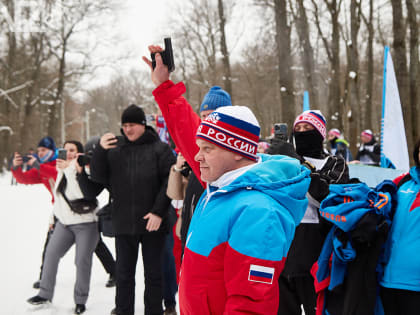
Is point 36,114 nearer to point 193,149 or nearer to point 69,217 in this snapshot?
point 69,217

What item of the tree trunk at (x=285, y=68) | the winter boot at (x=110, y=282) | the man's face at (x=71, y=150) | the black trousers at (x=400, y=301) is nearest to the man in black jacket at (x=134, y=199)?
the man's face at (x=71, y=150)

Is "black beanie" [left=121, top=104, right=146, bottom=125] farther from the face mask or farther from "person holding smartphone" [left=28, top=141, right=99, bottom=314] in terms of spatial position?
A: the face mask

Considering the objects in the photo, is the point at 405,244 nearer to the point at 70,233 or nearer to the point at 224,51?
the point at 70,233

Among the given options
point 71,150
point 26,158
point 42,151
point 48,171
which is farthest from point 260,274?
point 42,151

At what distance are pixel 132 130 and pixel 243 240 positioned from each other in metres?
2.67

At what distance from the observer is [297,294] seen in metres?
3.05

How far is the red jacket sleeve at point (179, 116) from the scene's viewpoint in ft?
8.36

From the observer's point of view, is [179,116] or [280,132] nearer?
[179,116]

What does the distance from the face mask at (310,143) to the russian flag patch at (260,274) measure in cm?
196

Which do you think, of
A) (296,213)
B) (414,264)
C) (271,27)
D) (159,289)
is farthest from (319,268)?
(271,27)

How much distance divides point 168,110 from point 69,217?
2682 mm

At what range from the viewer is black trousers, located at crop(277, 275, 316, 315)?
297 centimetres

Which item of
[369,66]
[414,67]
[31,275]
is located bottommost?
[31,275]

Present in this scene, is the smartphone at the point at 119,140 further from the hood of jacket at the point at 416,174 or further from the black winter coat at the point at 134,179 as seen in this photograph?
the hood of jacket at the point at 416,174
